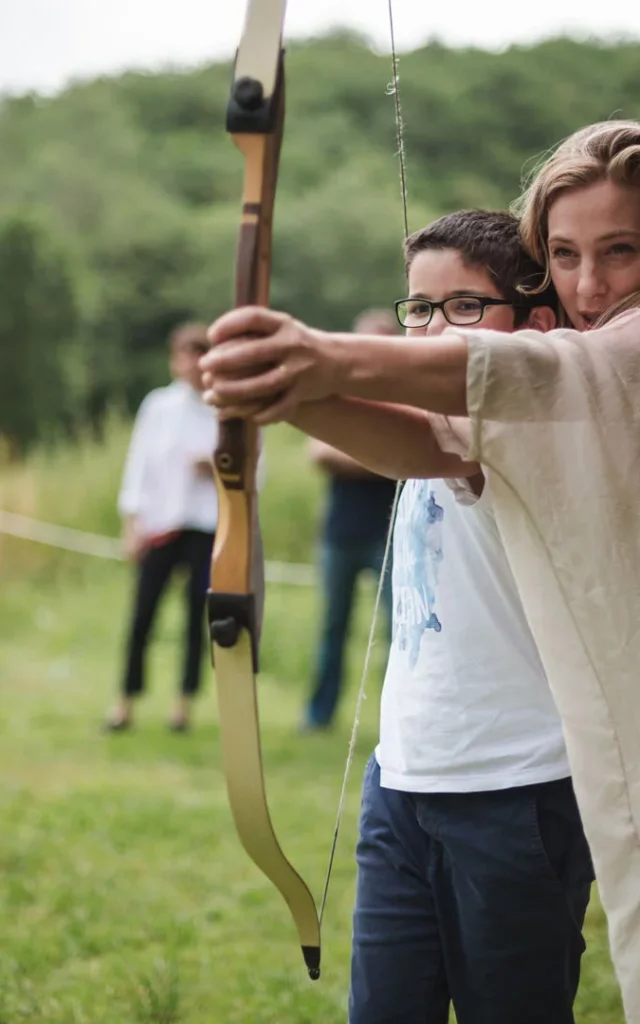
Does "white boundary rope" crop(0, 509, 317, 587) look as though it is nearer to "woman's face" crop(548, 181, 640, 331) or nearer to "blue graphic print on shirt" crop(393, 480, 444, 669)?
"blue graphic print on shirt" crop(393, 480, 444, 669)

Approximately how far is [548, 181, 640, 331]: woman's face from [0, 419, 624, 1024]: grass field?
1.84m

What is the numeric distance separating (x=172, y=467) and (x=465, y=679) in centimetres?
440

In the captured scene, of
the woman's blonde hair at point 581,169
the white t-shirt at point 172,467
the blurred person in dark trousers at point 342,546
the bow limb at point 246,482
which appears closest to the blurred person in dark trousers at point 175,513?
the white t-shirt at point 172,467

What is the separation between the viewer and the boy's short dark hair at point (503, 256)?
171cm

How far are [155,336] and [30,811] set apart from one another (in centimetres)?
2733

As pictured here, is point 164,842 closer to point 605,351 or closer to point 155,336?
point 605,351

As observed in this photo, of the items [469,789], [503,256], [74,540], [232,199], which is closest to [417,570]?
[469,789]

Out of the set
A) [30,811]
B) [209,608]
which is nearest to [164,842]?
[30,811]

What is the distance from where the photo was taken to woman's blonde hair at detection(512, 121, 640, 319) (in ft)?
4.98

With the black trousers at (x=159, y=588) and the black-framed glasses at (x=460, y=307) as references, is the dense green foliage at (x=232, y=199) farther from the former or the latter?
the black-framed glasses at (x=460, y=307)

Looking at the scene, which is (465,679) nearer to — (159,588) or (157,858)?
(157,858)

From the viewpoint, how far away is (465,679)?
1.70m

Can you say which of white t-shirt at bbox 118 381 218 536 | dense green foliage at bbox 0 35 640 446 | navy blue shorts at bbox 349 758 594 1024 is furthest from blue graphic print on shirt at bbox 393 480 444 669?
dense green foliage at bbox 0 35 640 446

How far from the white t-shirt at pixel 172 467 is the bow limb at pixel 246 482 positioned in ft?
14.5
